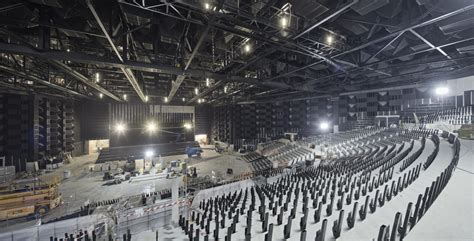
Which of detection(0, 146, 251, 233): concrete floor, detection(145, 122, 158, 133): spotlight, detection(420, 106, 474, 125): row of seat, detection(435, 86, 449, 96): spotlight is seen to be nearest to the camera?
detection(0, 146, 251, 233): concrete floor

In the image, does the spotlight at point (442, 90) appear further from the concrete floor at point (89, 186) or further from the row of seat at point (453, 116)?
the concrete floor at point (89, 186)

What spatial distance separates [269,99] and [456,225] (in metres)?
20.4

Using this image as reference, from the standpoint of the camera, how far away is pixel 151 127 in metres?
26.6

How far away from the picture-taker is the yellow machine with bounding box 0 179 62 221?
29.4 feet

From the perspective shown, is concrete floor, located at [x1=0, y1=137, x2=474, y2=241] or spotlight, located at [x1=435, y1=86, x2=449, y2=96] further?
spotlight, located at [x1=435, y1=86, x2=449, y2=96]

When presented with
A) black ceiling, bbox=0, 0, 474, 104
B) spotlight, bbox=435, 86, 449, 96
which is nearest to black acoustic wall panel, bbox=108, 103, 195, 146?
black ceiling, bbox=0, 0, 474, 104

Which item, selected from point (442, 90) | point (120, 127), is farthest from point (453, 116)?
point (120, 127)

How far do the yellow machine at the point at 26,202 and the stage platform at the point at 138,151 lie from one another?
36.6 ft

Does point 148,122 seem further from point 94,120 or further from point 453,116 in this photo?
point 453,116

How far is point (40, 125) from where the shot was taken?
18.2 meters

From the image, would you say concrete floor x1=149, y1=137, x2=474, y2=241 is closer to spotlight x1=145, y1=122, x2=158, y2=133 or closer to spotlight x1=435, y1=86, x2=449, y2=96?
spotlight x1=435, y1=86, x2=449, y2=96

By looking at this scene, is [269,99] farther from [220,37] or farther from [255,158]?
[220,37]

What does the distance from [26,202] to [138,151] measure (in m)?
14.8

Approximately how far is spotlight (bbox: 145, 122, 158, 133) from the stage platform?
216cm
